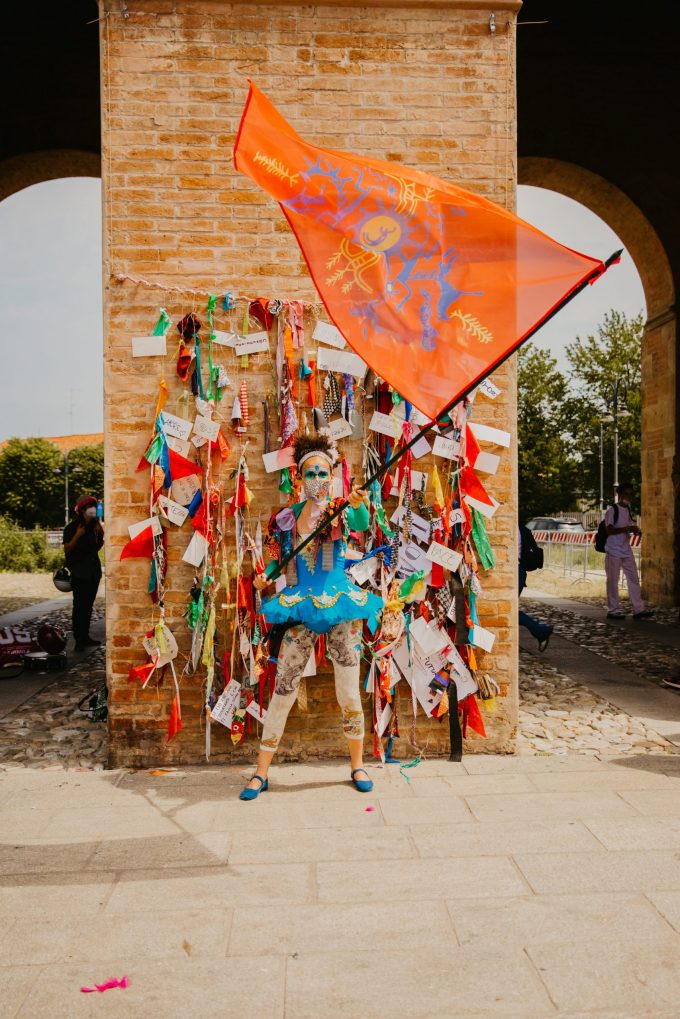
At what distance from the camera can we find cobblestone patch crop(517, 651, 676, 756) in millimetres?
5652

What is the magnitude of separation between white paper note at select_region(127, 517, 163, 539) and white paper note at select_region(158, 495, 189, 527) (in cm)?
8

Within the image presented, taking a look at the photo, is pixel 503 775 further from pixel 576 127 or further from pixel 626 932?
pixel 576 127

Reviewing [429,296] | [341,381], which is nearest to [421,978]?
[429,296]

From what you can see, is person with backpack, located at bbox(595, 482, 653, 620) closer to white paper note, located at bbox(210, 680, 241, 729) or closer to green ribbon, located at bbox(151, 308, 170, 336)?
white paper note, located at bbox(210, 680, 241, 729)

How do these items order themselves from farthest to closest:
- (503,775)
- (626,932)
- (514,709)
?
(514,709)
(503,775)
(626,932)

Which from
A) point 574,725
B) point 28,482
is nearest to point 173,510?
point 574,725

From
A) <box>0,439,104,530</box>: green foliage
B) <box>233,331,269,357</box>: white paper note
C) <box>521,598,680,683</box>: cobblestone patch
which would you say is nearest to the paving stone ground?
<box>233,331,269,357</box>: white paper note

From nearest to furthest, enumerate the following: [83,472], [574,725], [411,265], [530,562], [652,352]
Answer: [411,265]
[574,725]
[530,562]
[652,352]
[83,472]

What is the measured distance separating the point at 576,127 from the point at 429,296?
35.7 feet

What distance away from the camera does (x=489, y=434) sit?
17.5 feet

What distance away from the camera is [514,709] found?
5.41m

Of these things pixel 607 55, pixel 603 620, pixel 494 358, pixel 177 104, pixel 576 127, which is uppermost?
pixel 607 55

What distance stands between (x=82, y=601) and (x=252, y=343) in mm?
5493

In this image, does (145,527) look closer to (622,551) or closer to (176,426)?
(176,426)
